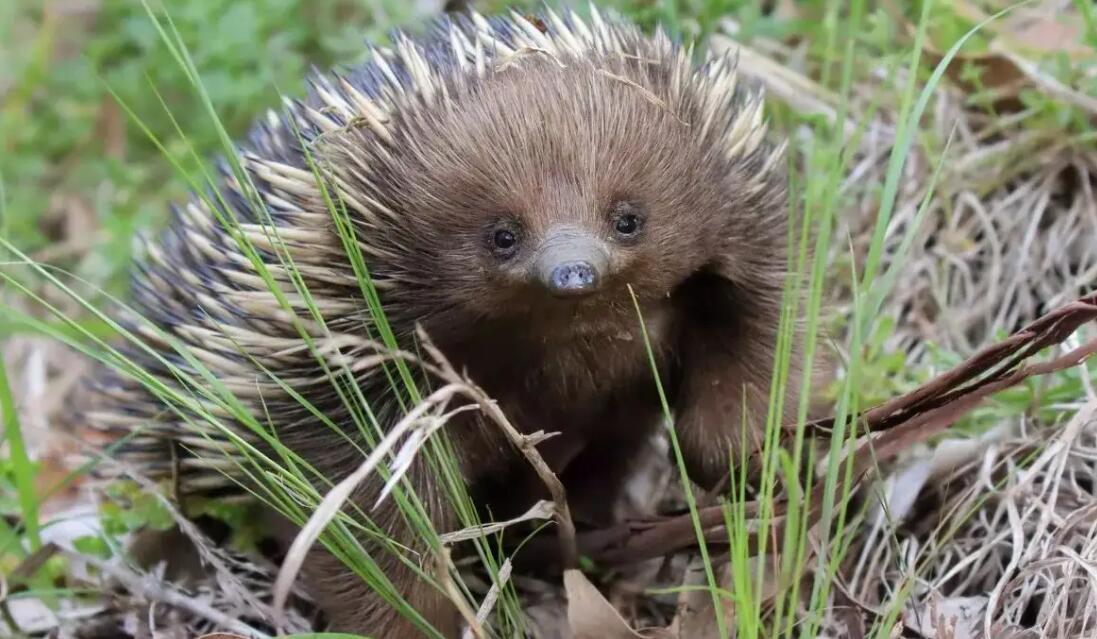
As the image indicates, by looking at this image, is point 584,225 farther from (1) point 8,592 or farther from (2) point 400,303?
(1) point 8,592

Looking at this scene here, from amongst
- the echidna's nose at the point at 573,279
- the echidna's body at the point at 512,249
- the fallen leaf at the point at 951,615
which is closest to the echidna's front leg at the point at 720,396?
the echidna's body at the point at 512,249

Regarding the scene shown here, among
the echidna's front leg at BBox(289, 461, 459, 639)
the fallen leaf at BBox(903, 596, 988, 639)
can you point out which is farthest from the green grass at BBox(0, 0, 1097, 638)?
the fallen leaf at BBox(903, 596, 988, 639)

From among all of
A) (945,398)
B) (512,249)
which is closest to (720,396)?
(945,398)

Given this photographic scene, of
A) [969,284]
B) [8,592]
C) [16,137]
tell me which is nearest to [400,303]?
[8,592]

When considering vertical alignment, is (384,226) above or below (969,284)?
above

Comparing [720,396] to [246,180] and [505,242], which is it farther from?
[246,180]

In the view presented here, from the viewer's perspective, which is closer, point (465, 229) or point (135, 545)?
point (465, 229)

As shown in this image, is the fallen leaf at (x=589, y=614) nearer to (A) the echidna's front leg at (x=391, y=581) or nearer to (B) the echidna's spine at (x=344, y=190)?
(A) the echidna's front leg at (x=391, y=581)

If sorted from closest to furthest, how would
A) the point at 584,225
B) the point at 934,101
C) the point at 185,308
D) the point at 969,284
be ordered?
the point at 584,225 < the point at 185,308 < the point at 969,284 < the point at 934,101
